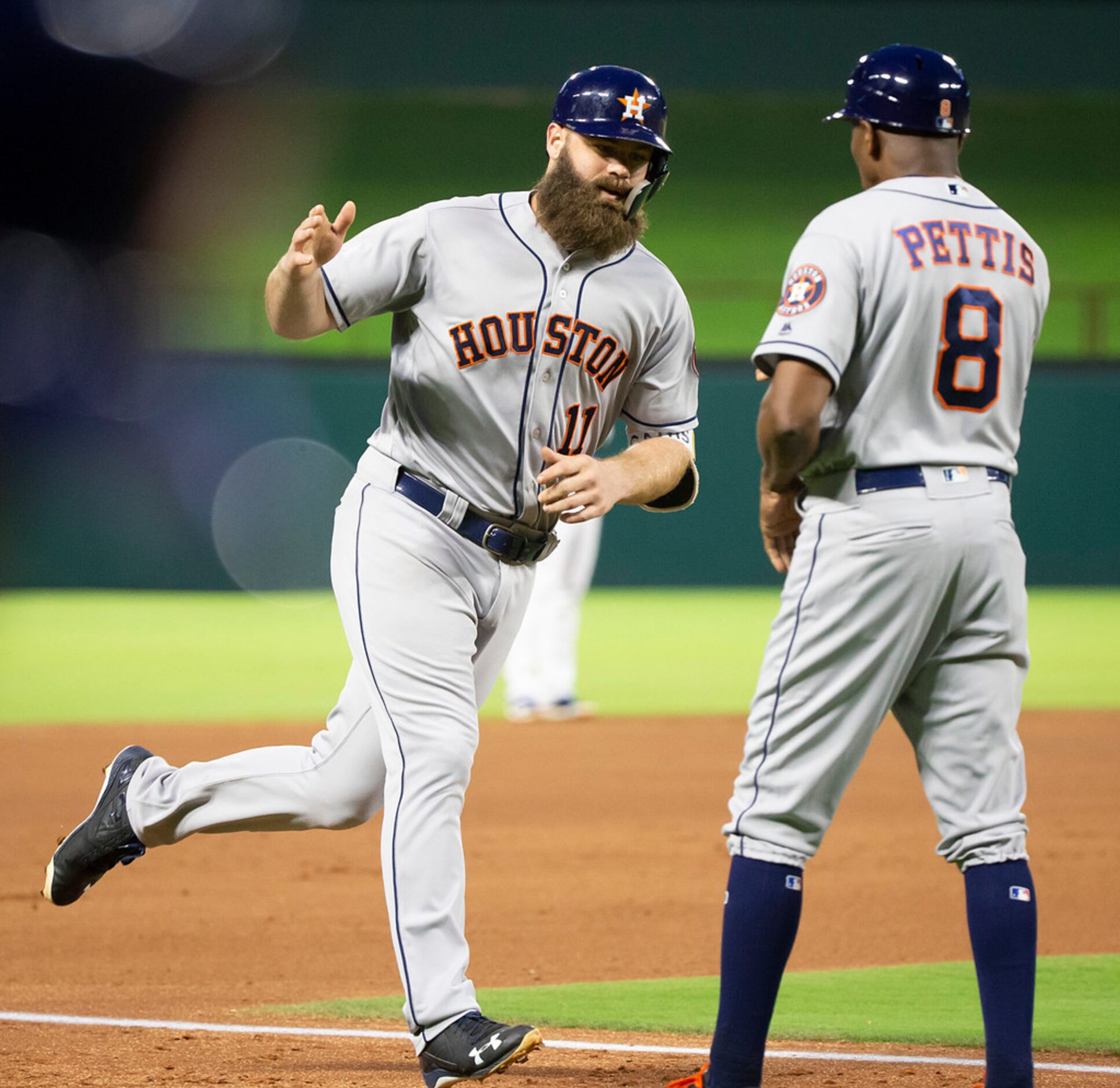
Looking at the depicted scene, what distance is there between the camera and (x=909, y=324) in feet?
9.64

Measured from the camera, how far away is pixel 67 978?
481cm

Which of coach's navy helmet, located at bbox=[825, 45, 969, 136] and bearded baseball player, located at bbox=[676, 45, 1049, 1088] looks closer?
bearded baseball player, located at bbox=[676, 45, 1049, 1088]

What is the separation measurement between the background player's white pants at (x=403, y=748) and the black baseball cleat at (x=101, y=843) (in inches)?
2.7

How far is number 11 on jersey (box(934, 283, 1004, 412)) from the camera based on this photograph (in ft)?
9.72

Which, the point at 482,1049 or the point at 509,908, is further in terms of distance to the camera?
the point at 509,908

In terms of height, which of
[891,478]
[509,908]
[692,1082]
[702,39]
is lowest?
[509,908]

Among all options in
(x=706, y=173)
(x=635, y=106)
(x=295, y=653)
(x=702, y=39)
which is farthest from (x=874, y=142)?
(x=706, y=173)

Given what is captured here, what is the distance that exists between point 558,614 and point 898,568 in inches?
269

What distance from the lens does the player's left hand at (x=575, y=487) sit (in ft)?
11.3

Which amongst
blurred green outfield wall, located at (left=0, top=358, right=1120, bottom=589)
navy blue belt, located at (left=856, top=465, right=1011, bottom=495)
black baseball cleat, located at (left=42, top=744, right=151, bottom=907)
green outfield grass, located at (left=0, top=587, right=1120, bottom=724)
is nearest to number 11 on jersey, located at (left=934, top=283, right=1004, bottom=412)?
navy blue belt, located at (left=856, top=465, right=1011, bottom=495)

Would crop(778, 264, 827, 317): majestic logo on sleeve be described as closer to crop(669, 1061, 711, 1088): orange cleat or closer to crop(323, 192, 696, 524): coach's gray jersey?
crop(323, 192, 696, 524): coach's gray jersey

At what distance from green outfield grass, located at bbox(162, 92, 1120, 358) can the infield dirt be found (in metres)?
15.6

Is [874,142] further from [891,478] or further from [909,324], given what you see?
[891,478]

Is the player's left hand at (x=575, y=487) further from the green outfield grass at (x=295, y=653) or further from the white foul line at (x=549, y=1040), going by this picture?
the green outfield grass at (x=295, y=653)
